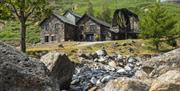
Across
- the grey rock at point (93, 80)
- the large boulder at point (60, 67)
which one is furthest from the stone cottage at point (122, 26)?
the large boulder at point (60, 67)

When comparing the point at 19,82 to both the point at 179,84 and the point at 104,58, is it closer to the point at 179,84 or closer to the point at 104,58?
the point at 179,84

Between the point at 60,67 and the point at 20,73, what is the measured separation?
2315 cm

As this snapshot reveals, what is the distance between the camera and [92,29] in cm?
11312

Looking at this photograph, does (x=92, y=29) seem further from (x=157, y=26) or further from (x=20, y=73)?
(x=20, y=73)

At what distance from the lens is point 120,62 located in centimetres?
6531

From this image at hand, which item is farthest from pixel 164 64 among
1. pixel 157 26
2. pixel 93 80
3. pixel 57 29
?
pixel 57 29

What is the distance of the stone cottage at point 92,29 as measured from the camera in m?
112

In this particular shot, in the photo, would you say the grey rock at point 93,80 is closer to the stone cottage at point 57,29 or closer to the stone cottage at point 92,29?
the stone cottage at point 57,29

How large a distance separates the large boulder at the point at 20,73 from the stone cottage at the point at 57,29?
96.3 meters

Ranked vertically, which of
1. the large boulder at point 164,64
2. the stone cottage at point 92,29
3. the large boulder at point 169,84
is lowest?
the stone cottage at point 92,29

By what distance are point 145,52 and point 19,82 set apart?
6839 centimetres

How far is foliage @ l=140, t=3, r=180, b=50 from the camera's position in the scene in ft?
278

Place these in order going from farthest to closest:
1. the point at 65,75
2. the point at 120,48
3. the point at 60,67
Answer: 1. the point at 120,48
2. the point at 65,75
3. the point at 60,67

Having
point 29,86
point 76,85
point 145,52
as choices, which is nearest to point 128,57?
point 145,52
